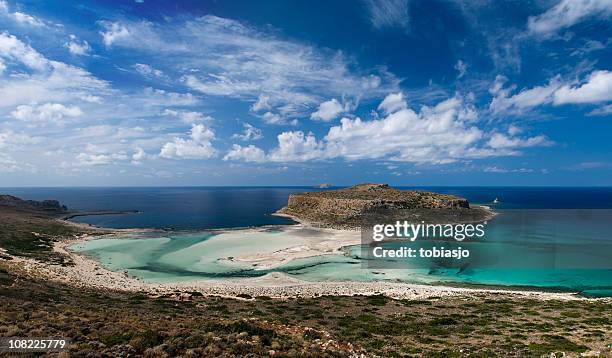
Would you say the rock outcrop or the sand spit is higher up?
the rock outcrop

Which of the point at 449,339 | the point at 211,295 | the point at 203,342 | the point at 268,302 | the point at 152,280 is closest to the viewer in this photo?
the point at 203,342

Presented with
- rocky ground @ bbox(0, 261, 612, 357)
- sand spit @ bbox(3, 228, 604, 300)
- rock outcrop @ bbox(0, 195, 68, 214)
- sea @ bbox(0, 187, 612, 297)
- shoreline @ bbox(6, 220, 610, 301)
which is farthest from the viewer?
rock outcrop @ bbox(0, 195, 68, 214)

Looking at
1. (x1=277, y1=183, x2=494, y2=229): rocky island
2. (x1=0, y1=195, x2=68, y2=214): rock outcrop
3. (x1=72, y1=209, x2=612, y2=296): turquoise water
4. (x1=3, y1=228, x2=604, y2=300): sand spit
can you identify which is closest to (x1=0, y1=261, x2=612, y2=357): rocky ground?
(x1=3, y1=228, x2=604, y2=300): sand spit

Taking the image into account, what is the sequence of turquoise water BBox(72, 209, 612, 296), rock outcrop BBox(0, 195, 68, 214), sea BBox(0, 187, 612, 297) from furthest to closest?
rock outcrop BBox(0, 195, 68, 214) < turquoise water BBox(72, 209, 612, 296) < sea BBox(0, 187, 612, 297)

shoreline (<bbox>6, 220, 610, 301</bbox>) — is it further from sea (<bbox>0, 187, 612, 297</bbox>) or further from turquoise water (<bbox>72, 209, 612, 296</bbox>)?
turquoise water (<bbox>72, 209, 612, 296</bbox>)

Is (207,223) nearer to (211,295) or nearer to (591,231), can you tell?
(211,295)

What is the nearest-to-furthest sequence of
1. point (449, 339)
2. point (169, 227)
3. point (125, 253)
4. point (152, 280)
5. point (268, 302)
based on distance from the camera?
point (449, 339) → point (268, 302) → point (152, 280) → point (125, 253) → point (169, 227)

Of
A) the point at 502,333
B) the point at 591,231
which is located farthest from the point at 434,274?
the point at 591,231

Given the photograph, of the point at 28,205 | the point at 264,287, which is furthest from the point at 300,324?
the point at 28,205
